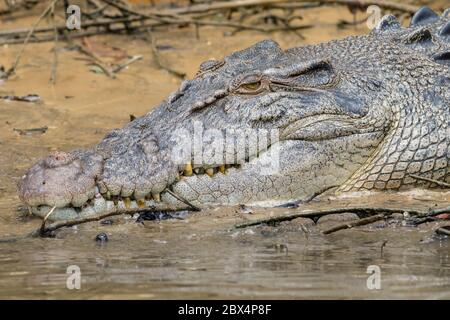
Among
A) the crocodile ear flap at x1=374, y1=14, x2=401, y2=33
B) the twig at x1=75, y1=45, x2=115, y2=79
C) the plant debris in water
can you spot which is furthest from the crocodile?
the twig at x1=75, y1=45, x2=115, y2=79

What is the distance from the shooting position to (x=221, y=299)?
15.5ft

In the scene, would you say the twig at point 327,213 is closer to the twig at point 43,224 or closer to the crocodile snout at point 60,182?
the crocodile snout at point 60,182

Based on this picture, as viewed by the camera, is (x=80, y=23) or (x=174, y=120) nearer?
(x=174, y=120)

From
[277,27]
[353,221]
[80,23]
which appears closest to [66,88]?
[80,23]

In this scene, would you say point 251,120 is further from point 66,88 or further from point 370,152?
point 66,88

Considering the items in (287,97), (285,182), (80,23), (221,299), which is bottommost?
(221,299)

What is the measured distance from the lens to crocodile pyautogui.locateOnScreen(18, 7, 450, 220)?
5.84 m

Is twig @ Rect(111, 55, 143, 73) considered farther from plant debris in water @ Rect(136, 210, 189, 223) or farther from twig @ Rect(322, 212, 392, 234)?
twig @ Rect(322, 212, 392, 234)

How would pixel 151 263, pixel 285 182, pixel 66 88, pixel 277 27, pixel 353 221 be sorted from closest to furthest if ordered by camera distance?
pixel 151 263 < pixel 353 221 < pixel 285 182 < pixel 66 88 < pixel 277 27

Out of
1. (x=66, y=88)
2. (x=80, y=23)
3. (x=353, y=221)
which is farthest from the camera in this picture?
(x=80, y=23)

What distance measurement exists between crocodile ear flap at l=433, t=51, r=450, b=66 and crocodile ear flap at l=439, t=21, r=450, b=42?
21 centimetres

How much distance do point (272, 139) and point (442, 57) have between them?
1.46m

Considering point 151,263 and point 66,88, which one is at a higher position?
point 66,88

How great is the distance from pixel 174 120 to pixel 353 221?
118 cm
